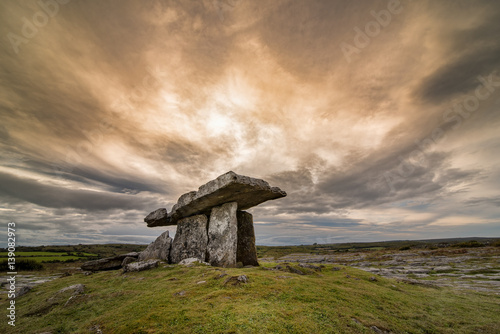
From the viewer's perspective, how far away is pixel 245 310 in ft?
22.3

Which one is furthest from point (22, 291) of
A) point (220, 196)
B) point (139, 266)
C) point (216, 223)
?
point (220, 196)

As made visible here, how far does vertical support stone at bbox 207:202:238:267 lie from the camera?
17484 millimetres

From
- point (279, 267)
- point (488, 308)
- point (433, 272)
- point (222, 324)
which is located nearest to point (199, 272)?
point (279, 267)

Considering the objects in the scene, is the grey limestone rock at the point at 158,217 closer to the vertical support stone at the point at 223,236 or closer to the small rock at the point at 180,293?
the vertical support stone at the point at 223,236

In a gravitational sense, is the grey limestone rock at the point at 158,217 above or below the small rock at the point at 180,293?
above

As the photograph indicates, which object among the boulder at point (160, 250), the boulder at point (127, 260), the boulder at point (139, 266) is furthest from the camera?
the boulder at point (160, 250)

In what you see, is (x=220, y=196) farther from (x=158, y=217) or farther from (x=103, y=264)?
(x=103, y=264)

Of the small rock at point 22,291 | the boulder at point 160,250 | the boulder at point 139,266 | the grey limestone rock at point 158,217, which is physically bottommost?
the small rock at point 22,291

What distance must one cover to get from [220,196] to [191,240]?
5.36m

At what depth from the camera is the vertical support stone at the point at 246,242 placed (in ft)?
64.8

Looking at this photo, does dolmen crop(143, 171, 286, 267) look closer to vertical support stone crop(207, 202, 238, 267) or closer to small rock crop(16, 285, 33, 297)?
vertical support stone crop(207, 202, 238, 267)

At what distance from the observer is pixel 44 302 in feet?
34.2

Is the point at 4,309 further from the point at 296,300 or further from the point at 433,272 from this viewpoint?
the point at 433,272

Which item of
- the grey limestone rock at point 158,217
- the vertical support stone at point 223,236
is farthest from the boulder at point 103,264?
the vertical support stone at point 223,236
